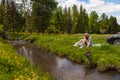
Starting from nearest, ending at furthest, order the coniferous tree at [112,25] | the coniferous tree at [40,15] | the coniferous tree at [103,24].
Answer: the coniferous tree at [40,15], the coniferous tree at [103,24], the coniferous tree at [112,25]

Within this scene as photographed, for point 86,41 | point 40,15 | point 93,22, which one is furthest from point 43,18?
point 86,41

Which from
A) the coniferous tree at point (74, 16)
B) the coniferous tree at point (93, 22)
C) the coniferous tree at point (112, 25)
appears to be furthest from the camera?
the coniferous tree at point (112, 25)

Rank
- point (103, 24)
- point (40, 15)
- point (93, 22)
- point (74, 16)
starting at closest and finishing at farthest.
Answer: point (40, 15) < point (74, 16) < point (93, 22) < point (103, 24)

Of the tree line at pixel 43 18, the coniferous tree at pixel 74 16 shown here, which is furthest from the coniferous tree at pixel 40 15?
the coniferous tree at pixel 74 16

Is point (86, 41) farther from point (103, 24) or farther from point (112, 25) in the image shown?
point (112, 25)

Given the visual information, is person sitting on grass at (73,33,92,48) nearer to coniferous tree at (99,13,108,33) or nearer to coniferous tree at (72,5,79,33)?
coniferous tree at (72,5,79,33)

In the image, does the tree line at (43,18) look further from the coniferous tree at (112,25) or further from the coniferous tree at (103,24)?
the coniferous tree at (112,25)

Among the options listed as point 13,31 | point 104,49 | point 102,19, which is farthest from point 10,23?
point 104,49

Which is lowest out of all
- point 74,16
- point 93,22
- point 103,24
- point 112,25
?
point 112,25

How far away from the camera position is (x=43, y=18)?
73.4 meters

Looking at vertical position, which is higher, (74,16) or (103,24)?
(74,16)

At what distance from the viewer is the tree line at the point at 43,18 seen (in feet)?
240

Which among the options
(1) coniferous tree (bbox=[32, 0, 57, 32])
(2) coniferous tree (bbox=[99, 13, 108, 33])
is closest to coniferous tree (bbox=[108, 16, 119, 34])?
(2) coniferous tree (bbox=[99, 13, 108, 33])

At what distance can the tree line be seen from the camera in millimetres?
73062
